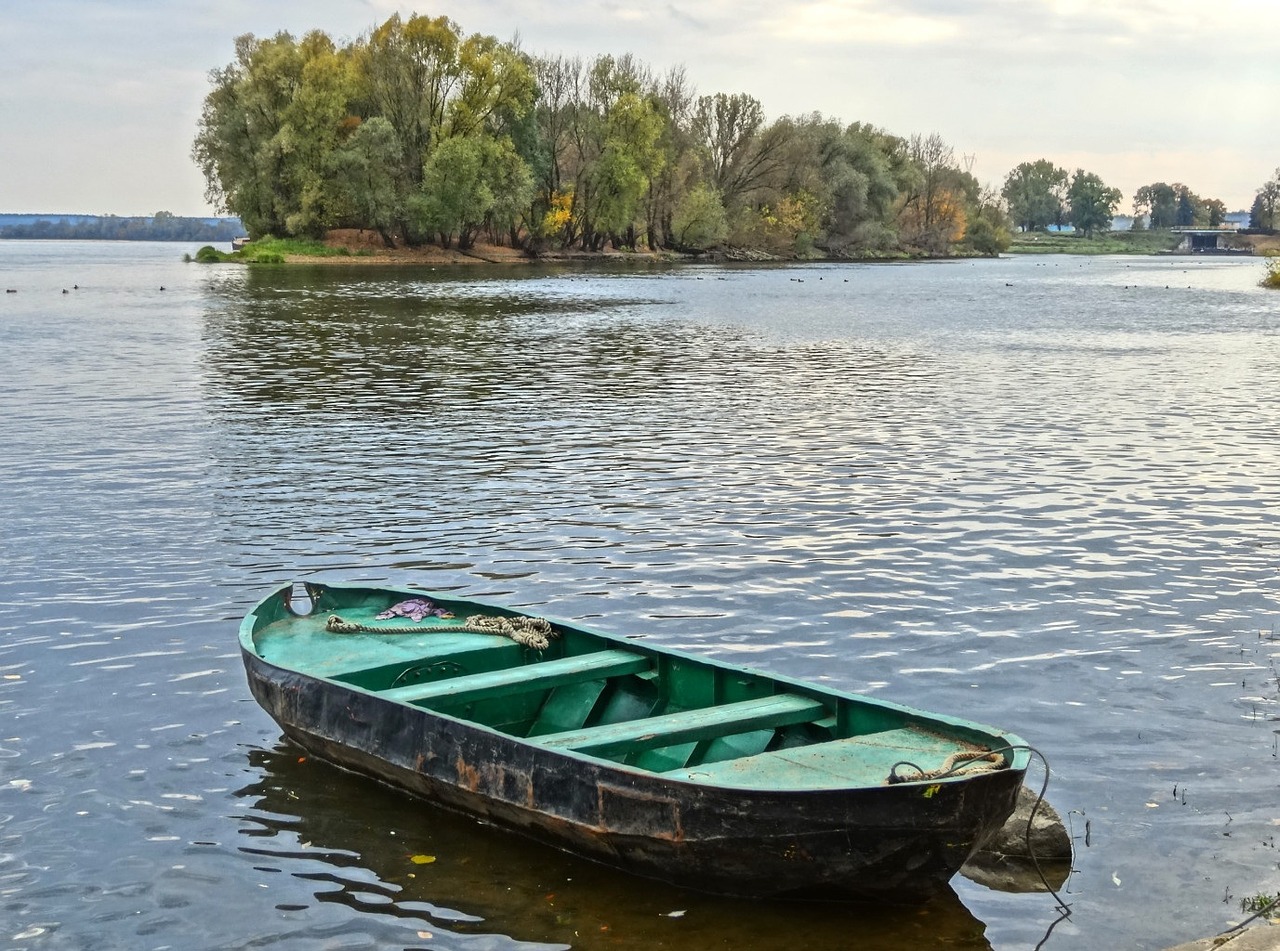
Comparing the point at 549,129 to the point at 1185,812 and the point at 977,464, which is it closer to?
the point at 977,464

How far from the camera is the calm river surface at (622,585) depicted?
777 cm

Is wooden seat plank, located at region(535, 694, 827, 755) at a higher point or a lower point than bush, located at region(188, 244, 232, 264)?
lower

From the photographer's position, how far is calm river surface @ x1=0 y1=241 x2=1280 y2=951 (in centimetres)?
777

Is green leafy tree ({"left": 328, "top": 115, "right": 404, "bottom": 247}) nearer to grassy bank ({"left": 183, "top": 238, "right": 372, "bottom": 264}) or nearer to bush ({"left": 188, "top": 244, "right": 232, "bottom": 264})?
grassy bank ({"left": 183, "top": 238, "right": 372, "bottom": 264})

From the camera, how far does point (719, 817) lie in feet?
23.7

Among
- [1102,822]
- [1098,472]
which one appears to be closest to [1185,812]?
[1102,822]

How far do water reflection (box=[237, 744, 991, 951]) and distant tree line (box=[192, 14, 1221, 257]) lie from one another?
90.7 metres

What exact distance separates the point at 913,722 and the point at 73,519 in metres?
12.6

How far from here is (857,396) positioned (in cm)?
2981

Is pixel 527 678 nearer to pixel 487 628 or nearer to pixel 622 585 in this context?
pixel 487 628

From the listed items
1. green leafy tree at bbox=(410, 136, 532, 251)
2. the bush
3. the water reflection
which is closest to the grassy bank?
green leafy tree at bbox=(410, 136, 532, 251)

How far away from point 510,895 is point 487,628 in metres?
2.69

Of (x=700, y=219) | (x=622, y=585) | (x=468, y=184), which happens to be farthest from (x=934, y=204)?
(x=622, y=585)

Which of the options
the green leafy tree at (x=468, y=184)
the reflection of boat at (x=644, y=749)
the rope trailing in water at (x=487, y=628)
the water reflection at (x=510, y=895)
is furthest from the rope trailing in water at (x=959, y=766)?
the green leafy tree at (x=468, y=184)
